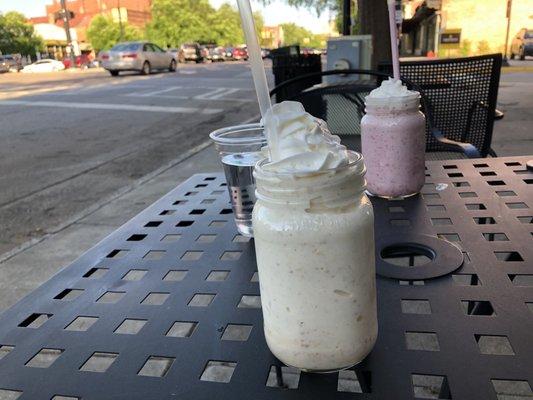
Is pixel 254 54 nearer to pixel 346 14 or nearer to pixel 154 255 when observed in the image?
pixel 154 255

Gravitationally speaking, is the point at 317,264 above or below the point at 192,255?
above

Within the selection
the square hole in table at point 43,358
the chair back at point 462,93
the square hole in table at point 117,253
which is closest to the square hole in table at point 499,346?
the square hole in table at point 43,358

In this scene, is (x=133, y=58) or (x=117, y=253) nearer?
(x=117, y=253)

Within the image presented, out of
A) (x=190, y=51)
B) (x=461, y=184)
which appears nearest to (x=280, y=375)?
(x=461, y=184)

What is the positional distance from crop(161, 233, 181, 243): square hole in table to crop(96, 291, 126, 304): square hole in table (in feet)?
0.81

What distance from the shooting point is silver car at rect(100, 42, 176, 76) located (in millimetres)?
20125

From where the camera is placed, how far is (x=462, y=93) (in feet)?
9.59

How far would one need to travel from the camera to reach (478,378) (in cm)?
70

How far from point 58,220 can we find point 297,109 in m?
3.75

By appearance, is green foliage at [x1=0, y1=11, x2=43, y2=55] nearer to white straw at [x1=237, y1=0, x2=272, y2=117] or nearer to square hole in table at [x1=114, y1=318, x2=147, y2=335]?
square hole in table at [x1=114, y1=318, x2=147, y2=335]

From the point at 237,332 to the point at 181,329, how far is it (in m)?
0.11

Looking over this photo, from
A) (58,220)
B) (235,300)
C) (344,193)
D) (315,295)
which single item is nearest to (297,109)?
(344,193)

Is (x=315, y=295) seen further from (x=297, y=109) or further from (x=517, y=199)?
(x=517, y=199)

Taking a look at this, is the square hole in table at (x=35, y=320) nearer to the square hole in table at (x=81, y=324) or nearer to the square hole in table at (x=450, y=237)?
the square hole in table at (x=81, y=324)
